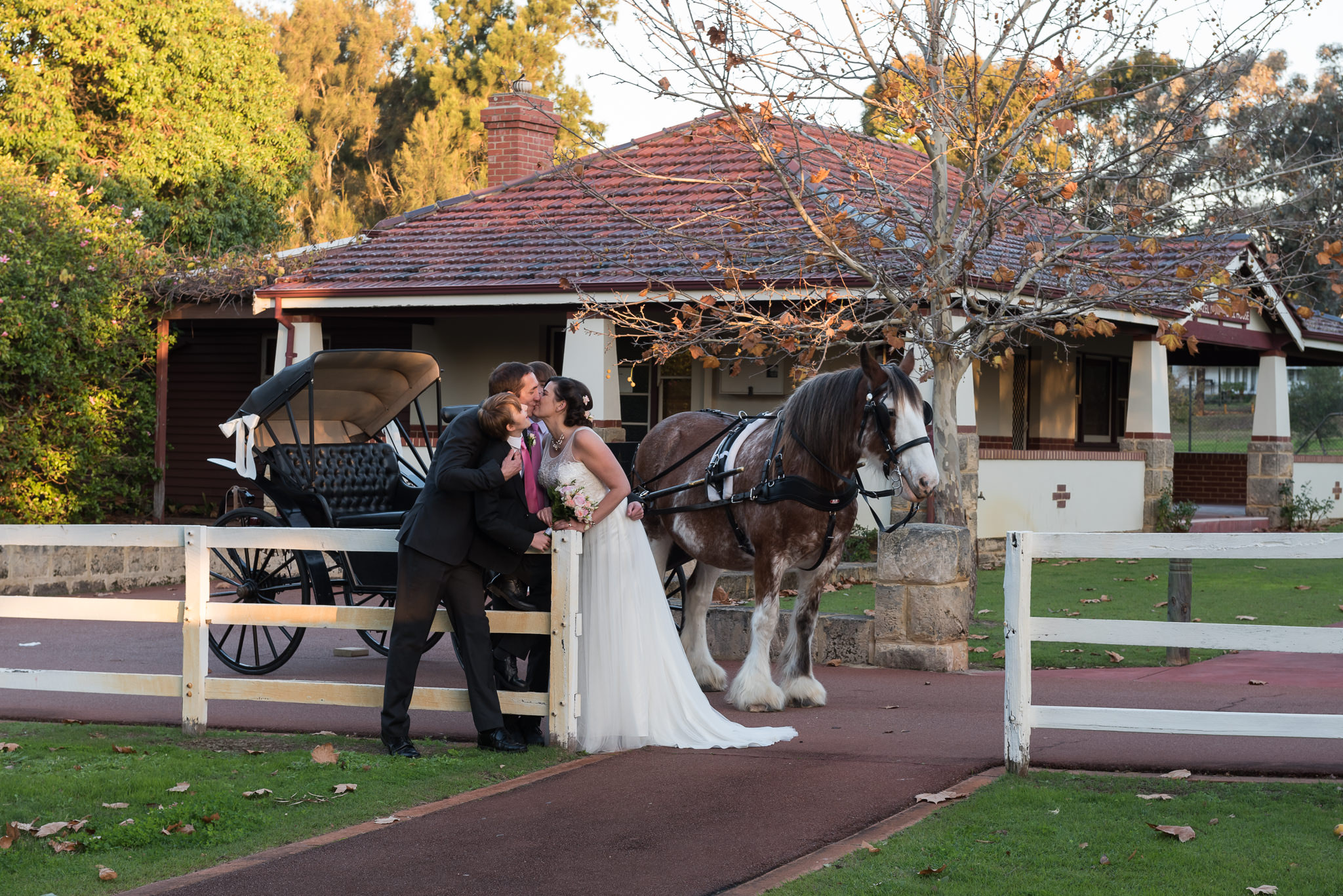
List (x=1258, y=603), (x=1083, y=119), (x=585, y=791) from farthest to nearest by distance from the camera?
1. (x=1083, y=119)
2. (x=1258, y=603)
3. (x=585, y=791)

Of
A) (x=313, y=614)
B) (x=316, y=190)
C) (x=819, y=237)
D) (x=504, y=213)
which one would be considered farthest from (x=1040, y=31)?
(x=316, y=190)

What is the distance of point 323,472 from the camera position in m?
10.3

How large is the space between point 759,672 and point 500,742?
188 centimetres

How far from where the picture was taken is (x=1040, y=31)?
11016mm

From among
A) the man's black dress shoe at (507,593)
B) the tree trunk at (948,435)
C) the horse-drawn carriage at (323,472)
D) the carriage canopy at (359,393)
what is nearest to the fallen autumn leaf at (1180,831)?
the man's black dress shoe at (507,593)

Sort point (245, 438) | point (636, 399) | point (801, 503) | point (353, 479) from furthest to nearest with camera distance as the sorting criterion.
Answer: point (636, 399), point (353, 479), point (245, 438), point (801, 503)

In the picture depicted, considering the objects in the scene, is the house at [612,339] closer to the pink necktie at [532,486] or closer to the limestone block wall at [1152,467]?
the limestone block wall at [1152,467]

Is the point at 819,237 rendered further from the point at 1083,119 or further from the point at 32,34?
the point at 32,34

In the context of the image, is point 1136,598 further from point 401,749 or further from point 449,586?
point 401,749

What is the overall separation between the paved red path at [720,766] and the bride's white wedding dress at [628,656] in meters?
0.16

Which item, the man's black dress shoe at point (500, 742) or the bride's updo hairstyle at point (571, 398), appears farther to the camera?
the bride's updo hairstyle at point (571, 398)

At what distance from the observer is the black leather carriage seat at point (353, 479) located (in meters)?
9.67

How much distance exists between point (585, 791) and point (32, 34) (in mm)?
28010

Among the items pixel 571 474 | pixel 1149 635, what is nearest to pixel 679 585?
pixel 571 474
